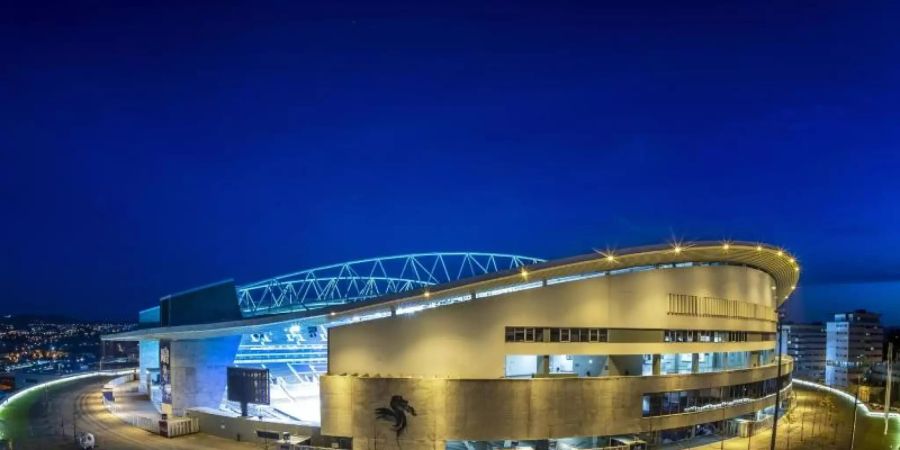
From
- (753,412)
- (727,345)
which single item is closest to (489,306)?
(727,345)

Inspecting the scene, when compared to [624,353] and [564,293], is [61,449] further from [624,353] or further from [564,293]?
[624,353]

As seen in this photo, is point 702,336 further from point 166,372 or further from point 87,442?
point 87,442

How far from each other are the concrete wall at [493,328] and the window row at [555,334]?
Answer: 34cm

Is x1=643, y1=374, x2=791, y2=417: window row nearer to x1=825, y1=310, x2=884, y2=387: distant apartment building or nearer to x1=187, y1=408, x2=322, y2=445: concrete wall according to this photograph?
x1=187, y1=408, x2=322, y2=445: concrete wall

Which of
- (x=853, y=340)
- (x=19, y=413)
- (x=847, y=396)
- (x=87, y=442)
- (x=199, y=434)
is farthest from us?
(x=853, y=340)

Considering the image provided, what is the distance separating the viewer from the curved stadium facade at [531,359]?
38094 millimetres

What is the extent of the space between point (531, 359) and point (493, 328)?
539 inches

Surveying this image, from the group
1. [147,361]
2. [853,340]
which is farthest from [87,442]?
[853,340]

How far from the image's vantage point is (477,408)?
124ft

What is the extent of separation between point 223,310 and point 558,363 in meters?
29.9

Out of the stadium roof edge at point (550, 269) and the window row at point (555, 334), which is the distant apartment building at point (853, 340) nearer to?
the stadium roof edge at point (550, 269)

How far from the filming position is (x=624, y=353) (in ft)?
140

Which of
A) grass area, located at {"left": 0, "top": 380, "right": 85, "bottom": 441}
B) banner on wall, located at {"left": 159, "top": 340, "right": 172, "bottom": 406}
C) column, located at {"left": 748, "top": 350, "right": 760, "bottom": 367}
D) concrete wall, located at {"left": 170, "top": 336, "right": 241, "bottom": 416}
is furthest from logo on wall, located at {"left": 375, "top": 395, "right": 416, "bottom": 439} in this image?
column, located at {"left": 748, "top": 350, "right": 760, "bottom": 367}

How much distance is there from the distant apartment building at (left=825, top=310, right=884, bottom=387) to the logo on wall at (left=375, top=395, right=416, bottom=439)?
173 metres
